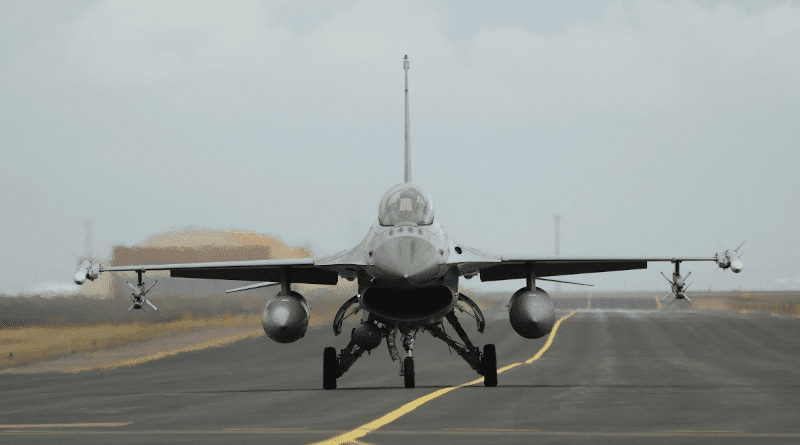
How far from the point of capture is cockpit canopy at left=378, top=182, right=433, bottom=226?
17219mm

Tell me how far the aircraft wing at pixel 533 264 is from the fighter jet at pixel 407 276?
0.09 ft

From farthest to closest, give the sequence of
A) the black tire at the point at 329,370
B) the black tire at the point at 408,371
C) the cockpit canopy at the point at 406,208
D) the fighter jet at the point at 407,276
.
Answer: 1. the black tire at the point at 329,370
2. the black tire at the point at 408,371
3. the cockpit canopy at the point at 406,208
4. the fighter jet at the point at 407,276

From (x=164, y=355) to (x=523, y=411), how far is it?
23670 millimetres

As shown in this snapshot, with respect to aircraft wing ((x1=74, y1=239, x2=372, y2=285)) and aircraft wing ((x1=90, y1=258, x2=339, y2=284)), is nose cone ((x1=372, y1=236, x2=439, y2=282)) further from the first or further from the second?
aircraft wing ((x1=90, y1=258, x2=339, y2=284))

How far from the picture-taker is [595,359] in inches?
1202

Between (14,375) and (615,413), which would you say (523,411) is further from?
(14,375)

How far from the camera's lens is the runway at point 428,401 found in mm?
11312

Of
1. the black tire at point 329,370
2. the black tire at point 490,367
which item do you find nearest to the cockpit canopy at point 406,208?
the black tire at point 329,370

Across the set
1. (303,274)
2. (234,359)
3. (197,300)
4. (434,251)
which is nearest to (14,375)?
(234,359)

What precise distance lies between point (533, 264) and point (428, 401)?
541 cm

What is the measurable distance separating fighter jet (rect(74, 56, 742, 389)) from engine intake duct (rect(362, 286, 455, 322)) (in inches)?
0.7

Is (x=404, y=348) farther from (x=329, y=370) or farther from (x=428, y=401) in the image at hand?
(x=428, y=401)

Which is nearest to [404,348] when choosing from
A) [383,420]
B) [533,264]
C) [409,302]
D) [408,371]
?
[408,371]

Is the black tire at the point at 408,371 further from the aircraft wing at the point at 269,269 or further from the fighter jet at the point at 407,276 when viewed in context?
the aircraft wing at the point at 269,269
